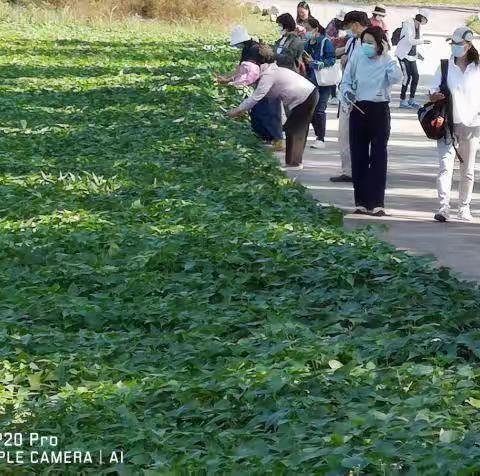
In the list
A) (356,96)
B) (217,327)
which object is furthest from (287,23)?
(217,327)

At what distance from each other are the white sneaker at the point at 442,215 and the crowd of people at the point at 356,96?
0.01m

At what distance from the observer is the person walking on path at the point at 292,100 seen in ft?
61.2

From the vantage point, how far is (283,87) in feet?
61.9

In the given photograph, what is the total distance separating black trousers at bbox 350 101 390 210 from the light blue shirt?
0.08 m

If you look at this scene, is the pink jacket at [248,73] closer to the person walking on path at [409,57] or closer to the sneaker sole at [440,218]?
the sneaker sole at [440,218]

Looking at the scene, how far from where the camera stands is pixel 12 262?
39.0 ft

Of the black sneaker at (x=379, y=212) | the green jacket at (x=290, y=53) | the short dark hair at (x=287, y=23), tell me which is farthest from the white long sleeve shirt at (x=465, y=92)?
the short dark hair at (x=287, y=23)

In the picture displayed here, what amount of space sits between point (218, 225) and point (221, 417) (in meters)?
5.24

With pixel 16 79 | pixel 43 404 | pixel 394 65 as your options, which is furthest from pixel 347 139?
pixel 16 79

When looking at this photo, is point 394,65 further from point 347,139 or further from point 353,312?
point 353,312

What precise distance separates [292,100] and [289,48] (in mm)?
1036

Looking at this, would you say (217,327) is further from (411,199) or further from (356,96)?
(411,199)

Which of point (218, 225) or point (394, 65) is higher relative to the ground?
point (394, 65)

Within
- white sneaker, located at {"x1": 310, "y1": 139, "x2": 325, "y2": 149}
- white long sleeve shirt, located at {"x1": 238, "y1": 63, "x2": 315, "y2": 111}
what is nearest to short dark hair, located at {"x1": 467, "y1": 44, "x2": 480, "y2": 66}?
white long sleeve shirt, located at {"x1": 238, "y1": 63, "x2": 315, "y2": 111}
